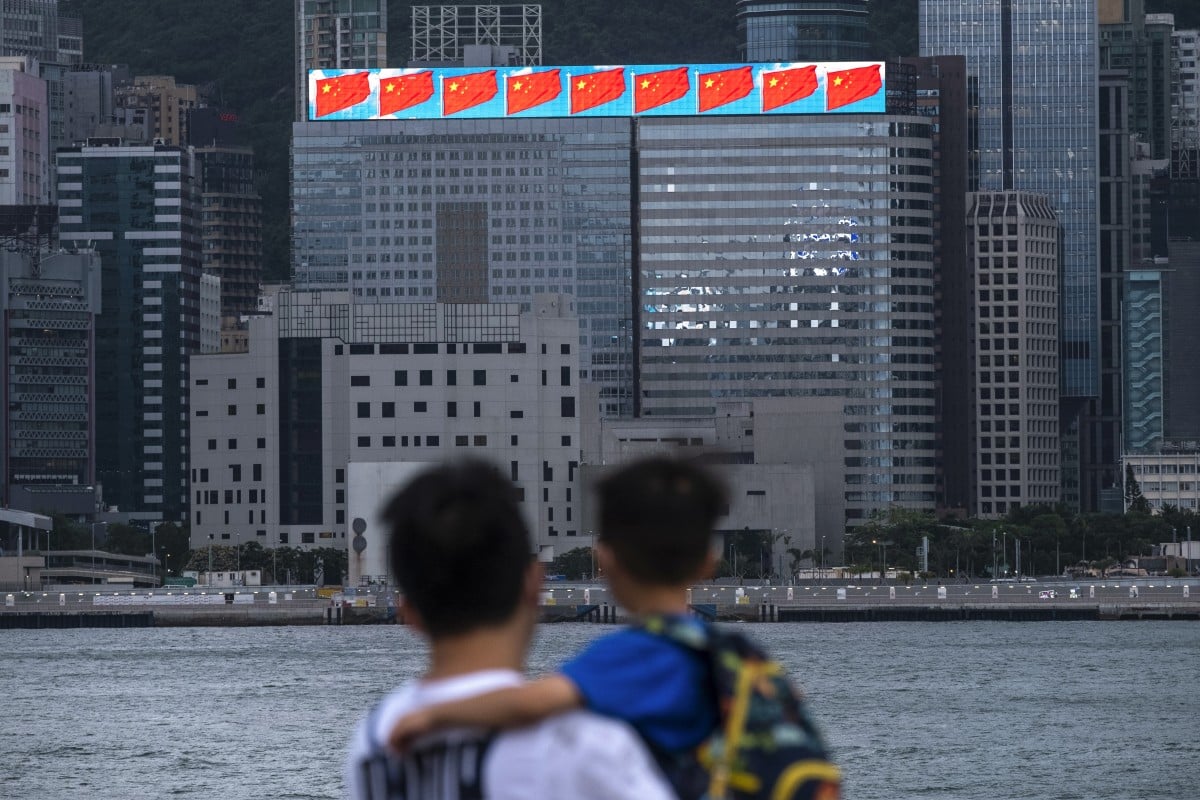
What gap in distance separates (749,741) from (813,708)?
97.5 metres

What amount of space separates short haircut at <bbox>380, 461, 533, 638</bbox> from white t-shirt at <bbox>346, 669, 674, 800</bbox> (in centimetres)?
26

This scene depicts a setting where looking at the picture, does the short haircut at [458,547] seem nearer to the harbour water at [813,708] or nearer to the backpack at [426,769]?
the backpack at [426,769]

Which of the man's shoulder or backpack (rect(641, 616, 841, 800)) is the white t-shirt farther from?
backpack (rect(641, 616, 841, 800))

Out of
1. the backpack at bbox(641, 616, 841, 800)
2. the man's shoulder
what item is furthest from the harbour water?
the man's shoulder

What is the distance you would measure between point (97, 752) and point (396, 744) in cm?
8251

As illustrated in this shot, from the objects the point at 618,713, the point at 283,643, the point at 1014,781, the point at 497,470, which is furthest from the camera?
the point at 283,643

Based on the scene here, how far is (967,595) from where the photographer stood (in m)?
197

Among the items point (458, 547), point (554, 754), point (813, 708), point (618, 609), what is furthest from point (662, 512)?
point (618, 609)

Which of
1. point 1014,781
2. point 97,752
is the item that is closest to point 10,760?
point 97,752

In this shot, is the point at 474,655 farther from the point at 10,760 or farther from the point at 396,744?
the point at 10,760

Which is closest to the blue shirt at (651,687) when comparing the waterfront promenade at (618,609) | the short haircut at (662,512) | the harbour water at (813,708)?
the short haircut at (662,512)

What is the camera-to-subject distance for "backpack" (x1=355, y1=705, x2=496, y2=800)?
26.3ft

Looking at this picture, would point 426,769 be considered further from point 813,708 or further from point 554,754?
point 813,708

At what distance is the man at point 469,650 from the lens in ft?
25.6
